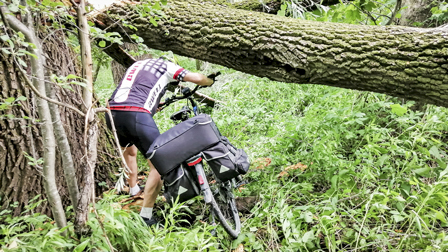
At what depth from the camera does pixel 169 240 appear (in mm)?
1924

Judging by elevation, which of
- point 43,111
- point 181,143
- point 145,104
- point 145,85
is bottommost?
point 181,143

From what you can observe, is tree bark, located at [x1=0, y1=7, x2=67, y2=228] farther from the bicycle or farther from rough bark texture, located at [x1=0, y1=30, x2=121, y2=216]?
the bicycle

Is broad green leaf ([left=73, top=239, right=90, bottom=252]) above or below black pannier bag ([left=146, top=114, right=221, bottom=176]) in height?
below

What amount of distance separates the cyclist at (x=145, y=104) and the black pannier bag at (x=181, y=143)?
0.46 m

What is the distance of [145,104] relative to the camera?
2.81 metres

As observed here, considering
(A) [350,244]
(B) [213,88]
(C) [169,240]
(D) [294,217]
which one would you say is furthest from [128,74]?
(B) [213,88]

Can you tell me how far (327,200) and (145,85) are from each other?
211cm

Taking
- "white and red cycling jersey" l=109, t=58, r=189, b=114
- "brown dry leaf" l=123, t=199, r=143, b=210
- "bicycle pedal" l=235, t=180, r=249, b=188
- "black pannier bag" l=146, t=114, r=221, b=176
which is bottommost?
"brown dry leaf" l=123, t=199, r=143, b=210

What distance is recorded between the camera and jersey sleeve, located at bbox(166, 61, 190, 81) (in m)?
2.91

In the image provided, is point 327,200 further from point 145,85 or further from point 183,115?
point 145,85

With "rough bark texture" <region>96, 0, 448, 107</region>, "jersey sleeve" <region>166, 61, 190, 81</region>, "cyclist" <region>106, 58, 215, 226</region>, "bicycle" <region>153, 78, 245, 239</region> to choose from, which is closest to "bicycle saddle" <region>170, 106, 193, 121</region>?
"bicycle" <region>153, 78, 245, 239</region>

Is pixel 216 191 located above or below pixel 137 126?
below

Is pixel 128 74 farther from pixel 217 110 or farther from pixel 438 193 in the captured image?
pixel 438 193

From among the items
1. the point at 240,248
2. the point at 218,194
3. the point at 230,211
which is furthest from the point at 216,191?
the point at 240,248
